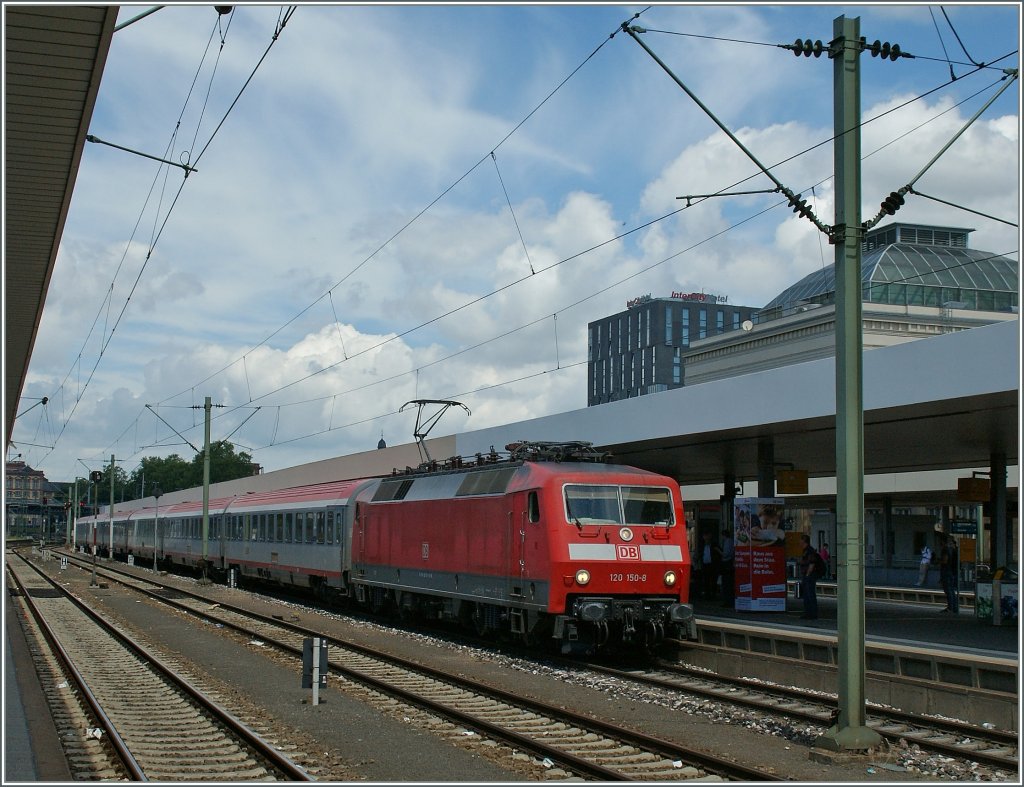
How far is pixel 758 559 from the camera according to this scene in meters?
22.4

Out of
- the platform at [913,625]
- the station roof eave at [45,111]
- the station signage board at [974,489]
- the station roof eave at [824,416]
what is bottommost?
the platform at [913,625]

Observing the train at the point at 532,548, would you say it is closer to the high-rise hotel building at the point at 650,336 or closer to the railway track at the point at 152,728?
the railway track at the point at 152,728

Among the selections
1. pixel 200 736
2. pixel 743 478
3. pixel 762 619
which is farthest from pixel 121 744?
pixel 743 478

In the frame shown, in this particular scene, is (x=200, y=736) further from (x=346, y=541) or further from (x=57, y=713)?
(x=346, y=541)

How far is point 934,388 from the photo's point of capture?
1620 cm

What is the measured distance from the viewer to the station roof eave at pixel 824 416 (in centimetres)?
1571

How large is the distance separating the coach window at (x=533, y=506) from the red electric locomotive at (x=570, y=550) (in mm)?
15

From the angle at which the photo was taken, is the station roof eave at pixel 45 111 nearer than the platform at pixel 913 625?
Yes

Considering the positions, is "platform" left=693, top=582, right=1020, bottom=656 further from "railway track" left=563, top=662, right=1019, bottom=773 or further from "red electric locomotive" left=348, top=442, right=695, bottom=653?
"red electric locomotive" left=348, top=442, right=695, bottom=653

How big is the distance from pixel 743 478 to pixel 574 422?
11925 mm

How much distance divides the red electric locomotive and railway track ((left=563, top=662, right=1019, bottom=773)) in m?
0.84

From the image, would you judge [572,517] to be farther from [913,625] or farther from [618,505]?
[913,625]

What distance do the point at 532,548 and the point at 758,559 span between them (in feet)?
22.5

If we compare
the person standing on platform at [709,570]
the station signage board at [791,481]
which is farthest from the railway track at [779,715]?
the person standing on platform at [709,570]
